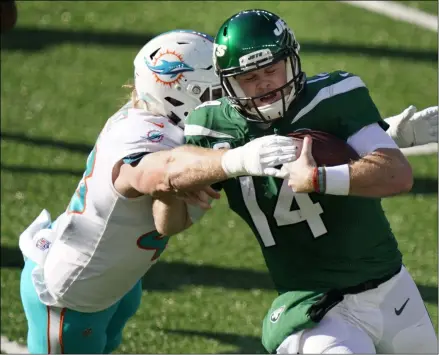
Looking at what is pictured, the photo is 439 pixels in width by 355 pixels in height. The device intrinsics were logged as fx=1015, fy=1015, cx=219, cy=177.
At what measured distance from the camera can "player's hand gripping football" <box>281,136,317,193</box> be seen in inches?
134

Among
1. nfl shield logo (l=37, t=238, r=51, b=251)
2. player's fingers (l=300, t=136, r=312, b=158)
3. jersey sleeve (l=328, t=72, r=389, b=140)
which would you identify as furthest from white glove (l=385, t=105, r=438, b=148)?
nfl shield logo (l=37, t=238, r=51, b=251)

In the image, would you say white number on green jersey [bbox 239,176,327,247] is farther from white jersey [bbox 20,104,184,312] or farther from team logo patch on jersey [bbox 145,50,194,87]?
team logo patch on jersey [bbox 145,50,194,87]

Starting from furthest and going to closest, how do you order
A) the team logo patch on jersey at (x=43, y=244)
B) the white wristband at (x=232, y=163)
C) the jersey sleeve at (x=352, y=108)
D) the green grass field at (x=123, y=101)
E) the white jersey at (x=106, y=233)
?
1. the green grass field at (x=123, y=101)
2. the team logo patch on jersey at (x=43, y=244)
3. the white jersey at (x=106, y=233)
4. the jersey sleeve at (x=352, y=108)
5. the white wristband at (x=232, y=163)

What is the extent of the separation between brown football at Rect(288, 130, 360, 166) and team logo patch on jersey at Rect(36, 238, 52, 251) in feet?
5.42

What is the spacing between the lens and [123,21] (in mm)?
10383

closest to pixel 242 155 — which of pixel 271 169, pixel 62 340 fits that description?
pixel 271 169

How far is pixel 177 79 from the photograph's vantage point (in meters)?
4.43

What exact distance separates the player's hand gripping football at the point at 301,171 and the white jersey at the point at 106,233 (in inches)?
33.2

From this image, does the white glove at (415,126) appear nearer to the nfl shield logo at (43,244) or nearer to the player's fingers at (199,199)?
the player's fingers at (199,199)

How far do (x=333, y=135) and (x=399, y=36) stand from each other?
6.08 m

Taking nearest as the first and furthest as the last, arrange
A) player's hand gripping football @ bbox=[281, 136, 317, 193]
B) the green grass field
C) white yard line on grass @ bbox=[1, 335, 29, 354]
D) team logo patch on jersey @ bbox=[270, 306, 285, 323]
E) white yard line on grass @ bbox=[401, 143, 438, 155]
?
player's hand gripping football @ bbox=[281, 136, 317, 193] < team logo patch on jersey @ bbox=[270, 306, 285, 323] < white yard line on grass @ bbox=[1, 335, 29, 354] < the green grass field < white yard line on grass @ bbox=[401, 143, 438, 155]

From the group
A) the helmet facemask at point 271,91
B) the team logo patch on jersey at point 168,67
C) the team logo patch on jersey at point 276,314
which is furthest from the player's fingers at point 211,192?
the team logo patch on jersey at point 168,67

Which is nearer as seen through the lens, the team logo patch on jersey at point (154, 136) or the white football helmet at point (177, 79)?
the team logo patch on jersey at point (154, 136)

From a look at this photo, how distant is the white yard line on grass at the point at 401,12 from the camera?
9844 millimetres
